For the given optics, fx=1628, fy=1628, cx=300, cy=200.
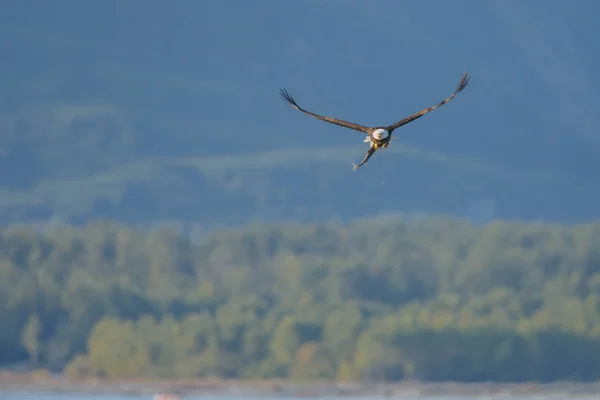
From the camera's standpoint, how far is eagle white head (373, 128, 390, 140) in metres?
15.0

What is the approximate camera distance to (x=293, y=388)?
3049 inches

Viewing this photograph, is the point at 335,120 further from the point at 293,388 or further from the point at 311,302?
the point at 311,302

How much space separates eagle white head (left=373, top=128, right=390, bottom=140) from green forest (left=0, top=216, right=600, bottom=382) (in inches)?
2364

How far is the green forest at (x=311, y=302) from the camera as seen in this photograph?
7794cm

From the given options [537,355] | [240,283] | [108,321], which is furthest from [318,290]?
[537,355]

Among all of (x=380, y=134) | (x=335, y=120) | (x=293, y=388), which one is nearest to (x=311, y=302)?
(x=293, y=388)

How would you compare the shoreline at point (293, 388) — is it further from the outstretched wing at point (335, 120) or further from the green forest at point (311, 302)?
the outstretched wing at point (335, 120)

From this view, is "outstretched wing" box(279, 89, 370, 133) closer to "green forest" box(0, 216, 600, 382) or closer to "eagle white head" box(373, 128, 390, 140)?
"eagle white head" box(373, 128, 390, 140)

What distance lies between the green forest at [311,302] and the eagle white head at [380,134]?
60040 mm

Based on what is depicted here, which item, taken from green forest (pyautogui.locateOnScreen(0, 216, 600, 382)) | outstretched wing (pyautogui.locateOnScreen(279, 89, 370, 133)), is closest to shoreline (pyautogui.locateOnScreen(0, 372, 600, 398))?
green forest (pyautogui.locateOnScreen(0, 216, 600, 382))

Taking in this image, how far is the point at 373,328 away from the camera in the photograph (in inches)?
3209

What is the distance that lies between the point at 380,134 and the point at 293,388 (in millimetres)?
63229

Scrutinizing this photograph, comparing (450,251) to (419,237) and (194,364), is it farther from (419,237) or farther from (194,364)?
(194,364)

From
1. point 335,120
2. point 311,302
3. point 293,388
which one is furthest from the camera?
point 311,302
